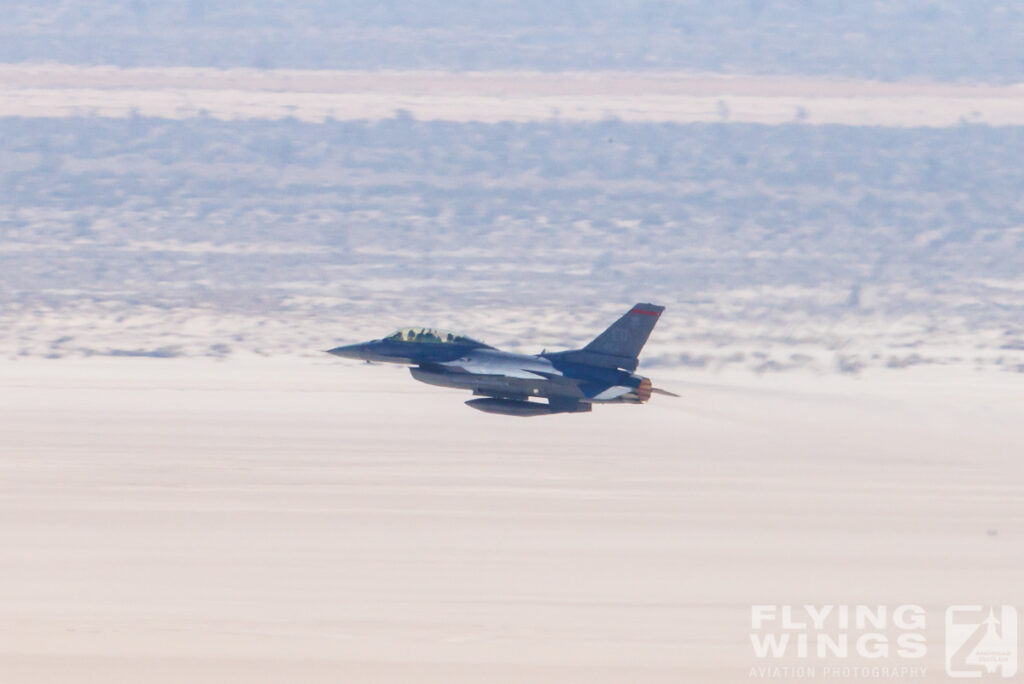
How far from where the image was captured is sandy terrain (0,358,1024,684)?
19531 mm

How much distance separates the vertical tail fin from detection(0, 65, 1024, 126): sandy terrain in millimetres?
36814

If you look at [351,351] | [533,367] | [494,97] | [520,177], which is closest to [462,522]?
[533,367]

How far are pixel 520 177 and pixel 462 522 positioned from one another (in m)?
34.9

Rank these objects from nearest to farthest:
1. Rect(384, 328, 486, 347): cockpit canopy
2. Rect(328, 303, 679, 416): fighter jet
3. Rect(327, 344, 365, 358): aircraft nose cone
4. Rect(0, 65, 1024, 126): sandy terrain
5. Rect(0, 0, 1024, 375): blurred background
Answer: Rect(328, 303, 679, 416): fighter jet, Rect(384, 328, 486, 347): cockpit canopy, Rect(327, 344, 365, 358): aircraft nose cone, Rect(0, 0, 1024, 375): blurred background, Rect(0, 65, 1024, 126): sandy terrain

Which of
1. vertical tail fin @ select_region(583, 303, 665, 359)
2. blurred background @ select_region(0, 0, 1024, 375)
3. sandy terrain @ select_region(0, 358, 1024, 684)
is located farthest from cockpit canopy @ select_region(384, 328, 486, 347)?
blurred background @ select_region(0, 0, 1024, 375)

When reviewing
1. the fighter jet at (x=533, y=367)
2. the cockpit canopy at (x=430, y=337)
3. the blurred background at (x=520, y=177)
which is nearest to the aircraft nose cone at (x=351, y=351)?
the fighter jet at (x=533, y=367)

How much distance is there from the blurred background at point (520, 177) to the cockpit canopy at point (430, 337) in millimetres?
9858

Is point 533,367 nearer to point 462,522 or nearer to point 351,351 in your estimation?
point 351,351

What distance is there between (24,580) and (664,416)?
1466cm

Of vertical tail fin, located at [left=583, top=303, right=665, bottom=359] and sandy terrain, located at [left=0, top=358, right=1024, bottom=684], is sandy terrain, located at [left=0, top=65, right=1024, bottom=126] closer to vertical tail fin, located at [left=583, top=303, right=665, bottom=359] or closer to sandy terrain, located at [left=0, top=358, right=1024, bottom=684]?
sandy terrain, located at [left=0, top=358, right=1024, bottom=684]

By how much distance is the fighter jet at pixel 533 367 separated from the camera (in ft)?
90.4

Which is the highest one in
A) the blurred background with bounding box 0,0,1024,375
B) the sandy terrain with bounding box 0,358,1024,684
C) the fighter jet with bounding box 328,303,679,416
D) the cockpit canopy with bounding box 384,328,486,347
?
the blurred background with bounding box 0,0,1024,375

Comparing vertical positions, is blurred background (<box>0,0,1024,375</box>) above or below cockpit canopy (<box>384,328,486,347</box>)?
above

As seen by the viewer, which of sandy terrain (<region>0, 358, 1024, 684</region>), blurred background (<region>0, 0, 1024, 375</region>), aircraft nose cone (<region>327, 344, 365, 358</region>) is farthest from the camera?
blurred background (<region>0, 0, 1024, 375</region>)
